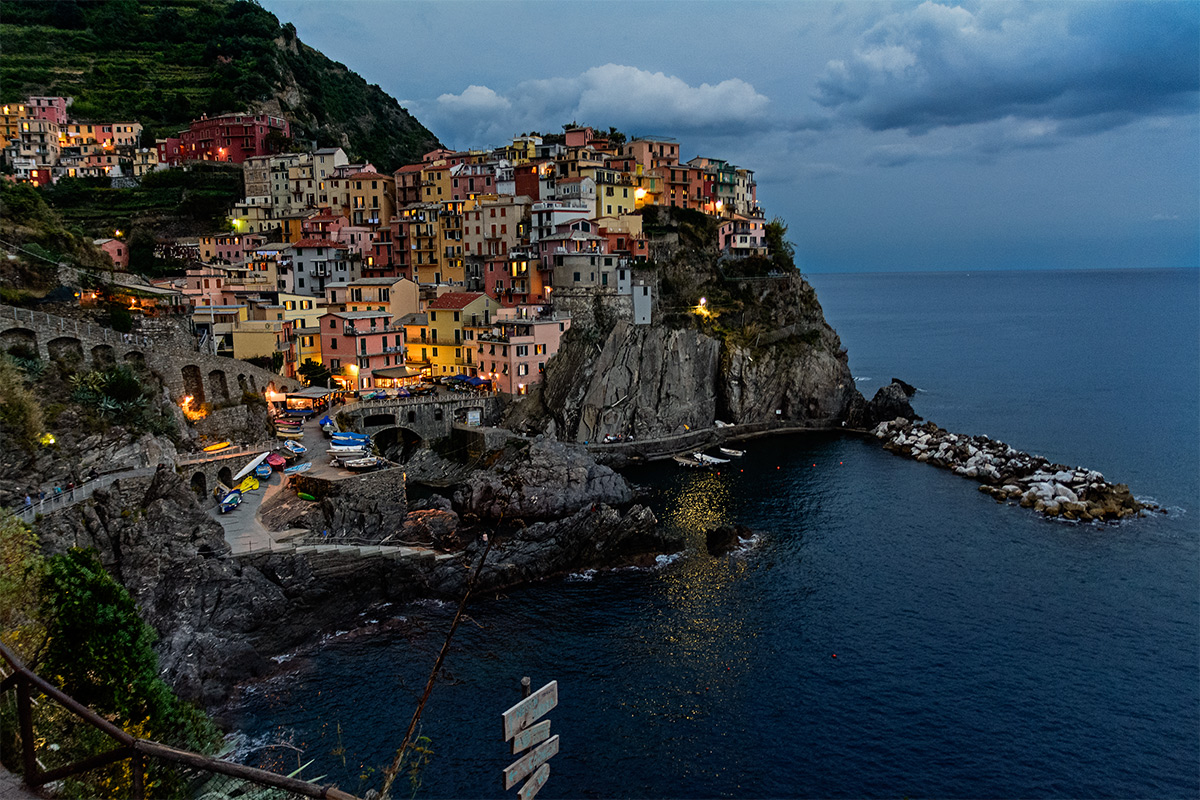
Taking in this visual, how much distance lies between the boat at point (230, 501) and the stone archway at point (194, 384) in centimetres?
1109

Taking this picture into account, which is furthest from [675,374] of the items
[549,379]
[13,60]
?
[13,60]

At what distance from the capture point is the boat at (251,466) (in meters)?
43.4

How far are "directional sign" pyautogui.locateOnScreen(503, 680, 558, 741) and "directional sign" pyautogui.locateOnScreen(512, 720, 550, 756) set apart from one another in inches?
2.3

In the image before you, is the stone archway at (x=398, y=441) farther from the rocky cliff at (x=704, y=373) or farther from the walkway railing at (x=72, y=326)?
the walkway railing at (x=72, y=326)

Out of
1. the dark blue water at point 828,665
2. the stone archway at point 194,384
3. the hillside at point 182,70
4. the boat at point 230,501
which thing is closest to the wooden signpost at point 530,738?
the dark blue water at point 828,665

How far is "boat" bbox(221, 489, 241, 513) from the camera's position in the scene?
132 feet

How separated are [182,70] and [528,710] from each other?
451 feet

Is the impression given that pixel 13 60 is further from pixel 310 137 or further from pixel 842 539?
pixel 842 539

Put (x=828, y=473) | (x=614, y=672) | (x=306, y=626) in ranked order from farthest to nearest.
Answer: (x=828, y=473) < (x=306, y=626) < (x=614, y=672)

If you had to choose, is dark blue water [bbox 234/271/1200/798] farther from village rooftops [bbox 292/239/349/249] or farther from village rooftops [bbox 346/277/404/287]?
village rooftops [bbox 292/239/349/249]

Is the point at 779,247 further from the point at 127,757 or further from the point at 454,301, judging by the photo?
the point at 127,757

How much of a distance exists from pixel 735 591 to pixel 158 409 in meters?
32.4

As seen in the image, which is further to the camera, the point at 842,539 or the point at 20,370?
the point at 842,539

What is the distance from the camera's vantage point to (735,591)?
40.0 m
